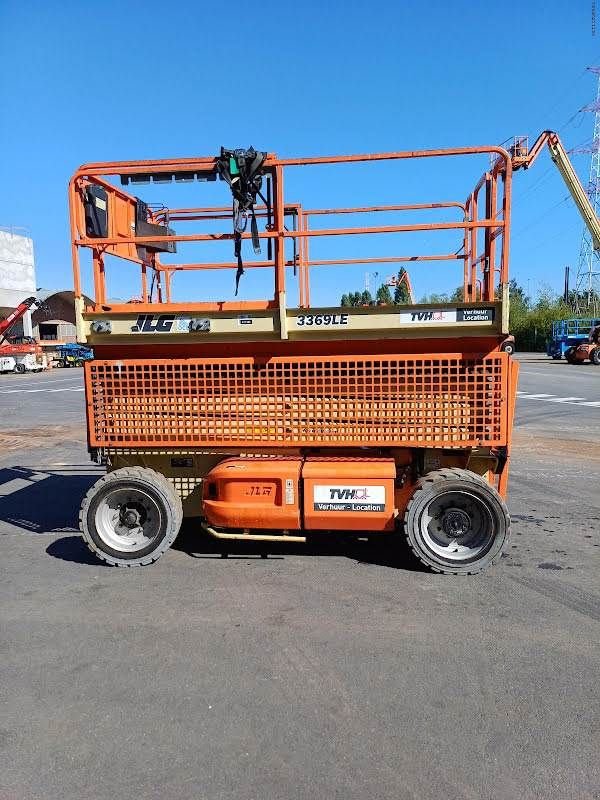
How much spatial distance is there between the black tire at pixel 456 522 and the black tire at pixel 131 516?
2035 millimetres

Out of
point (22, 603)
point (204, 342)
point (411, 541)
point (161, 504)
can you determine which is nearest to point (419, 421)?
point (411, 541)

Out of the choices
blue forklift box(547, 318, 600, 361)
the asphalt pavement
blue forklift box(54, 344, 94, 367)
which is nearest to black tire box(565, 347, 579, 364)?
blue forklift box(547, 318, 600, 361)

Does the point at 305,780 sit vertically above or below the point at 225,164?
below

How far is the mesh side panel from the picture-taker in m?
4.40

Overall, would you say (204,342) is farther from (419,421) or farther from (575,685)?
(575,685)

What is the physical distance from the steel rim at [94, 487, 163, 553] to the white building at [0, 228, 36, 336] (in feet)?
149

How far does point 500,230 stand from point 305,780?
3.92 meters

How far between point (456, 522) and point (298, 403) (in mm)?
1636

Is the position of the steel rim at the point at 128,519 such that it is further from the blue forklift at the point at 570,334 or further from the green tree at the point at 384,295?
the blue forklift at the point at 570,334

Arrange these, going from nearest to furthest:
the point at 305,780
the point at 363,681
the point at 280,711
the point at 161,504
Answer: the point at 305,780 < the point at 280,711 < the point at 363,681 < the point at 161,504

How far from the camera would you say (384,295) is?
24.0 feet

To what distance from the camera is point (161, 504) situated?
4.65m

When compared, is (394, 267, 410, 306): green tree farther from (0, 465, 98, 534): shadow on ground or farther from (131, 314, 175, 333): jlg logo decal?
(0, 465, 98, 534): shadow on ground

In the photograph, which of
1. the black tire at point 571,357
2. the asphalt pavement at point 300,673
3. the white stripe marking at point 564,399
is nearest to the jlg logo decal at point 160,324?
the asphalt pavement at point 300,673
